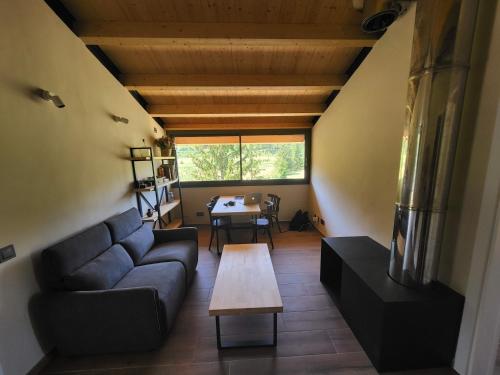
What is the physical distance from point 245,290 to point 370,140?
88.4 inches

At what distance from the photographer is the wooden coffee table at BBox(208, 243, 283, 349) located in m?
1.62

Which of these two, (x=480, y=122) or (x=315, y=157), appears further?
(x=315, y=157)

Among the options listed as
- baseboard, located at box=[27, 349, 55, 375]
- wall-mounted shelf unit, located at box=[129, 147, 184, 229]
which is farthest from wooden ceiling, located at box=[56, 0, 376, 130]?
baseboard, located at box=[27, 349, 55, 375]

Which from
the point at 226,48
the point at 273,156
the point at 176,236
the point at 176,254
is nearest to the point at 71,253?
the point at 176,254

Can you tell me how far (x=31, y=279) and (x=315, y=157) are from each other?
4670mm

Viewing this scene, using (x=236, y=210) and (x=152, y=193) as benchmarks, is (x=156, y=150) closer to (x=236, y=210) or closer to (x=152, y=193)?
→ (x=152, y=193)

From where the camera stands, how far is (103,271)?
188cm

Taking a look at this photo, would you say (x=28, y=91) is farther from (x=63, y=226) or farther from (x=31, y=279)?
(x=31, y=279)

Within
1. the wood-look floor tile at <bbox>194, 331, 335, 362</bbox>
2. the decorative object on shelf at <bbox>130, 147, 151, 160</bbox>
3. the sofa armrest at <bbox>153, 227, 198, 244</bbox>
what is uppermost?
the decorative object on shelf at <bbox>130, 147, 151, 160</bbox>

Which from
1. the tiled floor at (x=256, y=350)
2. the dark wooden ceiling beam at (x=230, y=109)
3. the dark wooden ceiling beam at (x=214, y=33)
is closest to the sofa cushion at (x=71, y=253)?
the tiled floor at (x=256, y=350)

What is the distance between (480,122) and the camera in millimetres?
1329

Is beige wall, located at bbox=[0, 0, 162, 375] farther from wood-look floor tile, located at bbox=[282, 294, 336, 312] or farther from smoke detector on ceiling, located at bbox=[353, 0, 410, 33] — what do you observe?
smoke detector on ceiling, located at bbox=[353, 0, 410, 33]

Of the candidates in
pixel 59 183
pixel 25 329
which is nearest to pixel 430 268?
pixel 25 329

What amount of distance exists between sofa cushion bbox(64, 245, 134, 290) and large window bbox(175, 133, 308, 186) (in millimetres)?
3019
